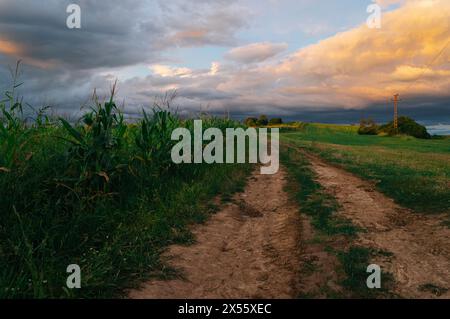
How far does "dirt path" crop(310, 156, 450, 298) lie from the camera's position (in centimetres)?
489

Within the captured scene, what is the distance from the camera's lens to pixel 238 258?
233 inches

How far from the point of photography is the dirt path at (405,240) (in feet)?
16.0

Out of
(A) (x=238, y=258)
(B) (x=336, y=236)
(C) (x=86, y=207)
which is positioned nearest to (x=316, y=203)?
(B) (x=336, y=236)

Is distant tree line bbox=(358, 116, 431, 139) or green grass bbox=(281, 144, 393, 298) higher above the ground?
distant tree line bbox=(358, 116, 431, 139)

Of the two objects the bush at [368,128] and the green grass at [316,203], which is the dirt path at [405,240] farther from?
the bush at [368,128]

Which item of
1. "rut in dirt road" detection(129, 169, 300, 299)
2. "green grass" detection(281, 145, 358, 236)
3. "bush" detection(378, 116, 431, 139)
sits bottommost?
"rut in dirt road" detection(129, 169, 300, 299)

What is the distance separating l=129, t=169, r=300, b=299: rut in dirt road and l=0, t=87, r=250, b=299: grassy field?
334mm

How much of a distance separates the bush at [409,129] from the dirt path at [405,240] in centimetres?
6178

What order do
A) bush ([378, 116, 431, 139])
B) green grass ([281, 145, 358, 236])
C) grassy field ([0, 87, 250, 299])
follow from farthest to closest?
1. bush ([378, 116, 431, 139])
2. green grass ([281, 145, 358, 236])
3. grassy field ([0, 87, 250, 299])

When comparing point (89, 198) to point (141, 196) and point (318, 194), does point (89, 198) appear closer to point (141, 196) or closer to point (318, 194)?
point (141, 196)

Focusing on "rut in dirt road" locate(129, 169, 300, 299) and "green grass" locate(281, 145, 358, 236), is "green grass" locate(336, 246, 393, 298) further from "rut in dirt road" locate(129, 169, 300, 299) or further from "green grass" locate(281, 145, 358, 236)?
"green grass" locate(281, 145, 358, 236)

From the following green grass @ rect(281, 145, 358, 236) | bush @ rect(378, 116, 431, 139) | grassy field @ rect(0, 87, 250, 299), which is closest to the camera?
grassy field @ rect(0, 87, 250, 299)

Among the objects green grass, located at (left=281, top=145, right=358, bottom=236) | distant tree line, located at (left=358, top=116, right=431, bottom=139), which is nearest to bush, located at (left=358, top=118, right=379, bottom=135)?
distant tree line, located at (left=358, top=116, right=431, bottom=139)

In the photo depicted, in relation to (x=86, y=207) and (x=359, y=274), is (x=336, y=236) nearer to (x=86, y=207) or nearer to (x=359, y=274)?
(x=359, y=274)
